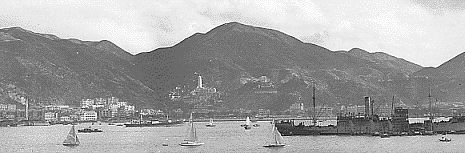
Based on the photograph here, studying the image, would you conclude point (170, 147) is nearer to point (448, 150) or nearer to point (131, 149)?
point (131, 149)

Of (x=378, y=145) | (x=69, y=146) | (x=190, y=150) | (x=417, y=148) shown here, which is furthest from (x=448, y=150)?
(x=69, y=146)

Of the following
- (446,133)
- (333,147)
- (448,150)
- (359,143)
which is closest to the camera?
(448,150)

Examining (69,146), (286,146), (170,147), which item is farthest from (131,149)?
(286,146)

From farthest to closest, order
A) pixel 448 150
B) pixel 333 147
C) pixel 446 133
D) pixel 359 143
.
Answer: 1. pixel 446 133
2. pixel 359 143
3. pixel 333 147
4. pixel 448 150

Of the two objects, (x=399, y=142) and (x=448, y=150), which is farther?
(x=399, y=142)

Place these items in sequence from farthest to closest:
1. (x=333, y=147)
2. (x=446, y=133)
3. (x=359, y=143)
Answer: (x=446, y=133) → (x=359, y=143) → (x=333, y=147)

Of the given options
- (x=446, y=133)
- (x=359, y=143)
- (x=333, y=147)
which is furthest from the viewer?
(x=446, y=133)

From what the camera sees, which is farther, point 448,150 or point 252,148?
point 252,148

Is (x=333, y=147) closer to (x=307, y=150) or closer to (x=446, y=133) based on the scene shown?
(x=307, y=150)
